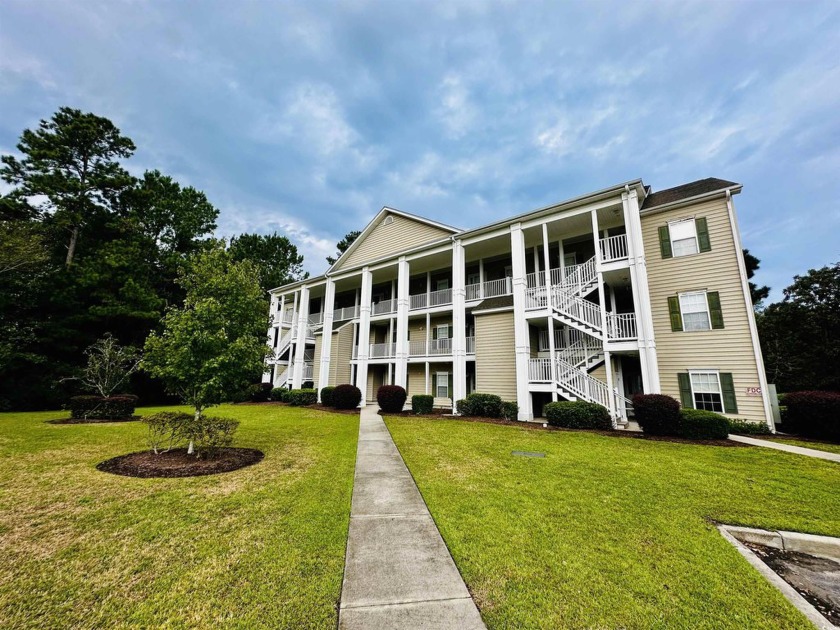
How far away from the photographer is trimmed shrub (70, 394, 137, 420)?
43.9 feet

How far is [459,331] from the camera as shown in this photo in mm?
16734

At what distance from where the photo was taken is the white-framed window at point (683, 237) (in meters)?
13.4

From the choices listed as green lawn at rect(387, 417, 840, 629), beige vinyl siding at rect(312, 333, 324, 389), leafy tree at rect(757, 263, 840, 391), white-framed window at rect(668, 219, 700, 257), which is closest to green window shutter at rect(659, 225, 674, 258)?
white-framed window at rect(668, 219, 700, 257)

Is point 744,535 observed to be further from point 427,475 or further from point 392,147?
point 392,147

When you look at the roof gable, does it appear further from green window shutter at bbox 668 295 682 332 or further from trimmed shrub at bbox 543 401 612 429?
trimmed shrub at bbox 543 401 612 429

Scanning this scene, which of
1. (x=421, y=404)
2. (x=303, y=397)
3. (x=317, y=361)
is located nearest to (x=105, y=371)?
(x=303, y=397)

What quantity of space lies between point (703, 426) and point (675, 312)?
5.33m

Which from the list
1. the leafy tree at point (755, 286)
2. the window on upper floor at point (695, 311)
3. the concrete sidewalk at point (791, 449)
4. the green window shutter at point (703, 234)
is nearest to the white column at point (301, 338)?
the window on upper floor at point (695, 311)

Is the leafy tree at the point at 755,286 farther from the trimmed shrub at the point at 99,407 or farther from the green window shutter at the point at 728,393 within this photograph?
the trimmed shrub at the point at 99,407

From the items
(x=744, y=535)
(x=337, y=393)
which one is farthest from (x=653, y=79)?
(x=337, y=393)

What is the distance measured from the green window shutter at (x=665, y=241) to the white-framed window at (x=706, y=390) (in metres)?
5.04

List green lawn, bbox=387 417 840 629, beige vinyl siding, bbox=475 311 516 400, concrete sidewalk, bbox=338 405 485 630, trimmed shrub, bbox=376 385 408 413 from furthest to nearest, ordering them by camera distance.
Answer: trimmed shrub, bbox=376 385 408 413 < beige vinyl siding, bbox=475 311 516 400 < green lawn, bbox=387 417 840 629 < concrete sidewalk, bbox=338 405 485 630

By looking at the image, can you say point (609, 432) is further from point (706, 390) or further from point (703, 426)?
point (706, 390)

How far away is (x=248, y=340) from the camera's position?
7.83 m
